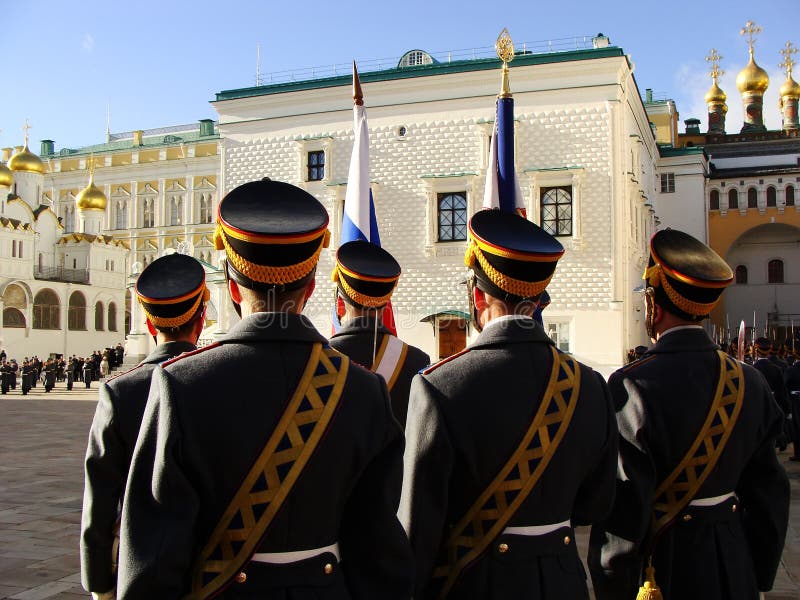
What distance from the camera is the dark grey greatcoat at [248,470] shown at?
6.51 feet

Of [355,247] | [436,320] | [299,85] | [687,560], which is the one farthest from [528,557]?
[299,85]

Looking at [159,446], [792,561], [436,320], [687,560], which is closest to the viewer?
[159,446]

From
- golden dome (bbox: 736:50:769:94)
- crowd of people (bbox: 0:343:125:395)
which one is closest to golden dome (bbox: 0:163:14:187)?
crowd of people (bbox: 0:343:125:395)

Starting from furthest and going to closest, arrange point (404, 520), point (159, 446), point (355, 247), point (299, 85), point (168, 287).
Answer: point (299, 85) < point (355, 247) < point (168, 287) < point (404, 520) < point (159, 446)

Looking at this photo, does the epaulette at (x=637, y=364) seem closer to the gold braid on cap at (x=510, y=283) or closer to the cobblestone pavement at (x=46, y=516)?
the gold braid on cap at (x=510, y=283)

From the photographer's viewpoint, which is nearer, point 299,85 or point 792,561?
point 792,561

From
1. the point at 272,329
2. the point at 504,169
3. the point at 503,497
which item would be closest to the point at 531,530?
the point at 503,497

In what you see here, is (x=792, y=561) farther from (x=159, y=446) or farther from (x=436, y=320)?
(x=436, y=320)

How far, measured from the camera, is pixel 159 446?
6.58ft

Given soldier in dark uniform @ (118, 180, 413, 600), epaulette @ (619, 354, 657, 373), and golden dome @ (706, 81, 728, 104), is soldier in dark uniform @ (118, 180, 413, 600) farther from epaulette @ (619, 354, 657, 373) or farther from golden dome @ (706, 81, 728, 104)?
golden dome @ (706, 81, 728, 104)

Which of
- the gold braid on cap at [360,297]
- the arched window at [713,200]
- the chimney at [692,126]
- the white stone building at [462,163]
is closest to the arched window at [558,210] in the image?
the white stone building at [462,163]

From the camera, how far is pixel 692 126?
49.2 metres

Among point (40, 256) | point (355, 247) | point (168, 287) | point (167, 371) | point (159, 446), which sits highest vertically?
point (40, 256)

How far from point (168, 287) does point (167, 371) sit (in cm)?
162
